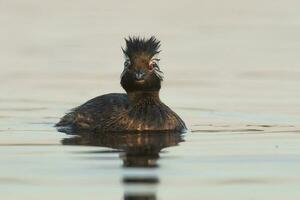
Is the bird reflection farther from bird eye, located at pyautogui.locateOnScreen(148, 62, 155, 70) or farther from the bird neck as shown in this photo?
bird eye, located at pyautogui.locateOnScreen(148, 62, 155, 70)

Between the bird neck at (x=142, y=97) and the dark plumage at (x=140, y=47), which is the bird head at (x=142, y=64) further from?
the bird neck at (x=142, y=97)

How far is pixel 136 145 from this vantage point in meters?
20.9

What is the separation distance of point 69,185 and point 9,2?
27.6 meters

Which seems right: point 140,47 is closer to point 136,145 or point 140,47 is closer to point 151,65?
point 151,65

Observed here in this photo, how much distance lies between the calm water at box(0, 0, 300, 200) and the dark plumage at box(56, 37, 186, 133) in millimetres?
593

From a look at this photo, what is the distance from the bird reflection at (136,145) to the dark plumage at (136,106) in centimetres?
34

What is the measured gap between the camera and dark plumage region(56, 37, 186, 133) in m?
22.8

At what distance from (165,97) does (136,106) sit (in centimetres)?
413

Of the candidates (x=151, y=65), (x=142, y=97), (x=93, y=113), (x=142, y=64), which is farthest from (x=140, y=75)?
(x=93, y=113)

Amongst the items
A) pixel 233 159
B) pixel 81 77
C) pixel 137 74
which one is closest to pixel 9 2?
pixel 81 77

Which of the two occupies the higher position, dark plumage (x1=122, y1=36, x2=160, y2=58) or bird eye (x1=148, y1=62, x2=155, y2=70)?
dark plumage (x1=122, y1=36, x2=160, y2=58)

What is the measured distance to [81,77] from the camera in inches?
1158

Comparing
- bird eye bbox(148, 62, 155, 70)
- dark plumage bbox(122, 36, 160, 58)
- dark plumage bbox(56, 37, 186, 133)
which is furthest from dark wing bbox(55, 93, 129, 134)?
dark plumage bbox(122, 36, 160, 58)

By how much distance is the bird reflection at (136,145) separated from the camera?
55.2 feet
